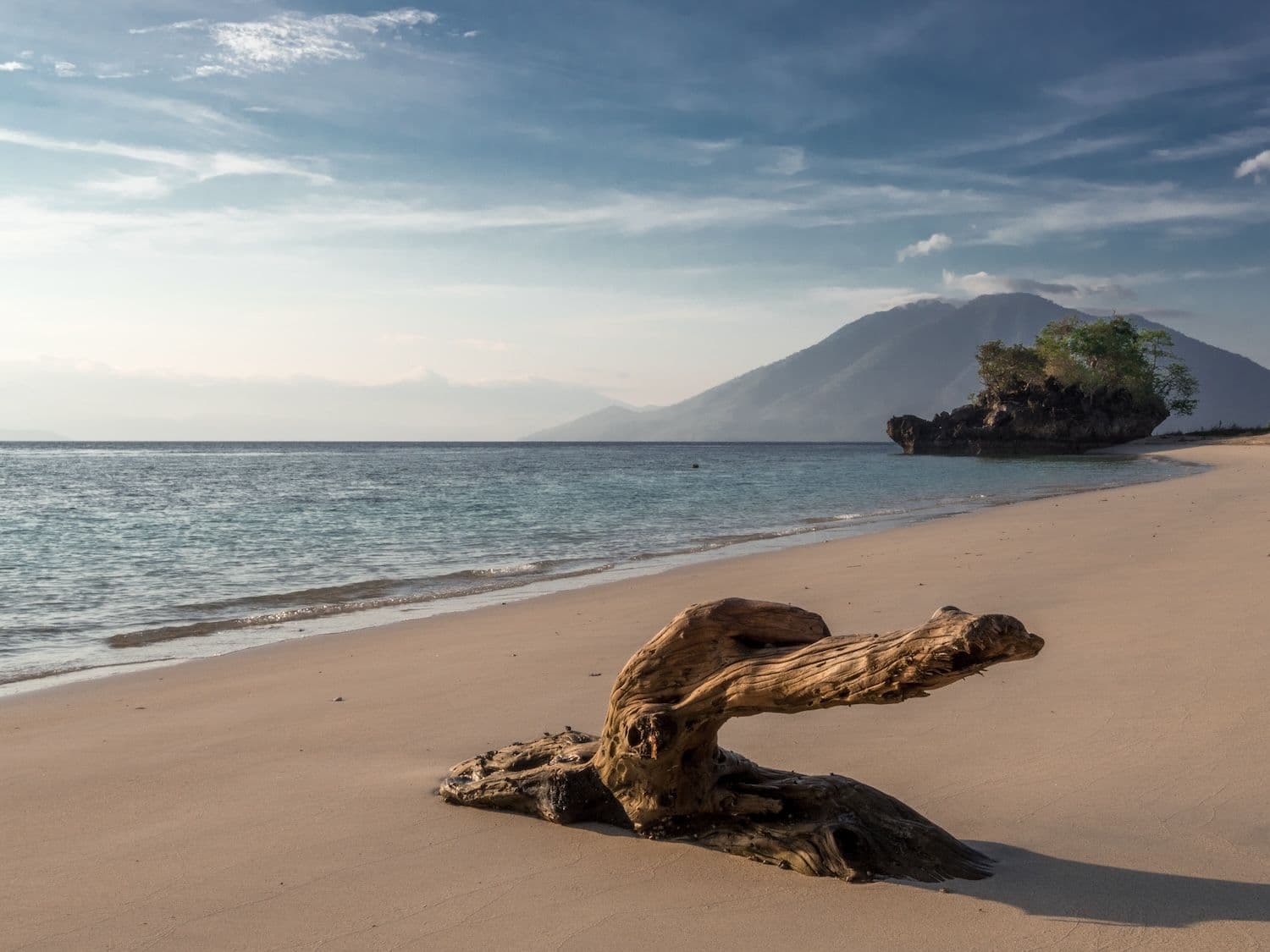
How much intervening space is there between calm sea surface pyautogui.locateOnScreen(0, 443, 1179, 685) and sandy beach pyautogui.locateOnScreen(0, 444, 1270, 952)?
2866 mm

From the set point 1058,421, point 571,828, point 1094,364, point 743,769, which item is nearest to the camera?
point 743,769

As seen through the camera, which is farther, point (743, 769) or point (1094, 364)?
point (1094, 364)

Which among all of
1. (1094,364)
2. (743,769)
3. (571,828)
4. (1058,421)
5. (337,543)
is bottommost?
(337,543)

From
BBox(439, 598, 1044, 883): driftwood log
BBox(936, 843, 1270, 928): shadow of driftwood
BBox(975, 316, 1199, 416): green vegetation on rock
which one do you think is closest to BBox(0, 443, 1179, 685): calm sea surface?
BBox(439, 598, 1044, 883): driftwood log

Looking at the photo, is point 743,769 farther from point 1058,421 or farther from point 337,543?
point 1058,421

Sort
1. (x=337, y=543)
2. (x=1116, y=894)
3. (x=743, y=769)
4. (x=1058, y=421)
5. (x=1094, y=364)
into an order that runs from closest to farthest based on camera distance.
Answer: (x=1116, y=894) → (x=743, y=769) → (x=337, y=543) → (x=1058, y=421) → (x=1094, y=364)

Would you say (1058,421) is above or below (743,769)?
above

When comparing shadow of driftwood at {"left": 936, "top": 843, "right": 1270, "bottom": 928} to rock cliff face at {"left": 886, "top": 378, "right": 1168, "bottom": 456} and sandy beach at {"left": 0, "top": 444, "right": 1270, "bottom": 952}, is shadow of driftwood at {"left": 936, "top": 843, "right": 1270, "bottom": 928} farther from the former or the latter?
rock cliff face at {"left": 886, "top": 378, "right": 1168, "bottom": 456}

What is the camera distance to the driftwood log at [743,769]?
3982 millimetres

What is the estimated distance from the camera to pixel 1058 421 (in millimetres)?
98438

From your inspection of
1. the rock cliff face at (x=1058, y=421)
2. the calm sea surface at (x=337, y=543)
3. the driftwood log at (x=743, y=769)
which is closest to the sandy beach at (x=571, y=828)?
the driftwood log at (x=743, y=769)

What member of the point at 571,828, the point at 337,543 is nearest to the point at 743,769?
the point at 571,828

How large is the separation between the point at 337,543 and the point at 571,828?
59.3 ft

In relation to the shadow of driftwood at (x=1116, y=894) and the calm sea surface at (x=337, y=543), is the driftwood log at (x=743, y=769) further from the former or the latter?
the calm sea surface at (x=337, y=543)
